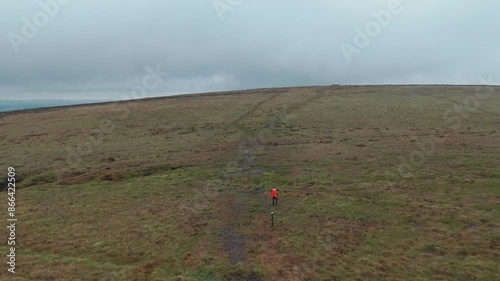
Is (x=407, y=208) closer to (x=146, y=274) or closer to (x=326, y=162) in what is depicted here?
(x=326, y=162)

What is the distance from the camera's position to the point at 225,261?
2092 cm

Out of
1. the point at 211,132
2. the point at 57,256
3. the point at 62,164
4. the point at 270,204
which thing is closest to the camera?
the point at 57,256

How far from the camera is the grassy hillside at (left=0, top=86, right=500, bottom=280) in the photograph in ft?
68.0

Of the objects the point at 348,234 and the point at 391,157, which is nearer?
the point at 348,234

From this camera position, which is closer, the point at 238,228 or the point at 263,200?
the point at 238,228

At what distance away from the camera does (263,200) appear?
31359 millimetres

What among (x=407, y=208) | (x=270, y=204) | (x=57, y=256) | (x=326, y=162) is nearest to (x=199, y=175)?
(x=270, y=204)

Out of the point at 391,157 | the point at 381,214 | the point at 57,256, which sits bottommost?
the point at 57,256

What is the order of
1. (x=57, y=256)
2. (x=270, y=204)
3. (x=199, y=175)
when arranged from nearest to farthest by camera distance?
(x=57, y=256) < (x=270, y=204) < (x=199, y=175)

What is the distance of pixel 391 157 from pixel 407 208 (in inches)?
613

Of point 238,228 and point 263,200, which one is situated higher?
point 263,200

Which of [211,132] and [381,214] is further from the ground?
[211,132]

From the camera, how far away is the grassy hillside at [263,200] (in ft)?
68.0

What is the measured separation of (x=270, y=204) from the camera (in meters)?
30.3
